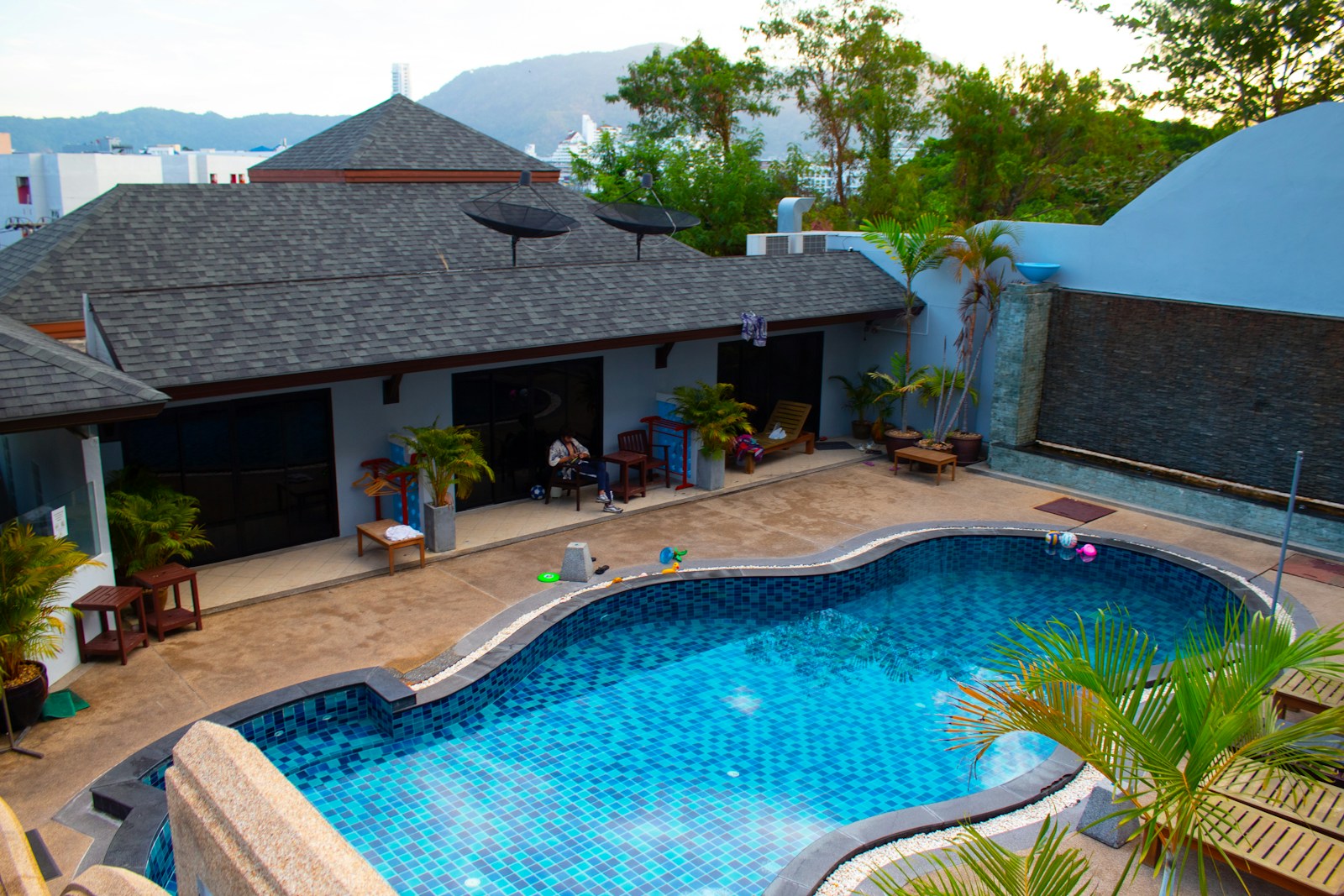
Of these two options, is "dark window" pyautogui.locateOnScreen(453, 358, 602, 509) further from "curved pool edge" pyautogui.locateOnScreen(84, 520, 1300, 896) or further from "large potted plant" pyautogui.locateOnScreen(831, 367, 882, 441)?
"large potted plant" pyautogui.locateOnScreen(831, 367, 882, 441)

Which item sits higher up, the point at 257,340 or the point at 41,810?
the point at 257,340

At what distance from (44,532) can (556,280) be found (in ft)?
25.6

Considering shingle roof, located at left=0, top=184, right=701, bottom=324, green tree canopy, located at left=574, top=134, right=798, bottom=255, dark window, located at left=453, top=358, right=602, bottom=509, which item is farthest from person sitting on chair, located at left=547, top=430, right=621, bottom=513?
green tree canopy, located at left=574, top=134, right=798, bottom=255

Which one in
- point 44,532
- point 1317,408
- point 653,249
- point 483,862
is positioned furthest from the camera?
point 653,249

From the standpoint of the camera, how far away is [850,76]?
138 feet

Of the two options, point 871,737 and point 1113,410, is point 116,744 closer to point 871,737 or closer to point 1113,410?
point 871,737

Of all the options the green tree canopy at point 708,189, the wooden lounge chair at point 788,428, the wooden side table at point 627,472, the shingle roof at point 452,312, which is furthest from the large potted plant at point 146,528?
the green tree canopy at point 708,189

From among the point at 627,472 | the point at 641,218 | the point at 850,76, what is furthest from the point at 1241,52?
the point at 627,472

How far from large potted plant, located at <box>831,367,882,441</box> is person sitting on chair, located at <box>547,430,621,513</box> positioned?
5880mm

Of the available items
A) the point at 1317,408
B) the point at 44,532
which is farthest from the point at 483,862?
the point at 1317,408

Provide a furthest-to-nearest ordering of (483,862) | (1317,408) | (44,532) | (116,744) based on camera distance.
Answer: (1317,408) → (44,532) → (116,744) → (483,862)

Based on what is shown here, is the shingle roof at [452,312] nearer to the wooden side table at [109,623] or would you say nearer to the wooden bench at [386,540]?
the wooden bench at [386,540]

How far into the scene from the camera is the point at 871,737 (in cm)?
923

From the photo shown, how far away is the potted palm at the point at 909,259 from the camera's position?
56.2ft
